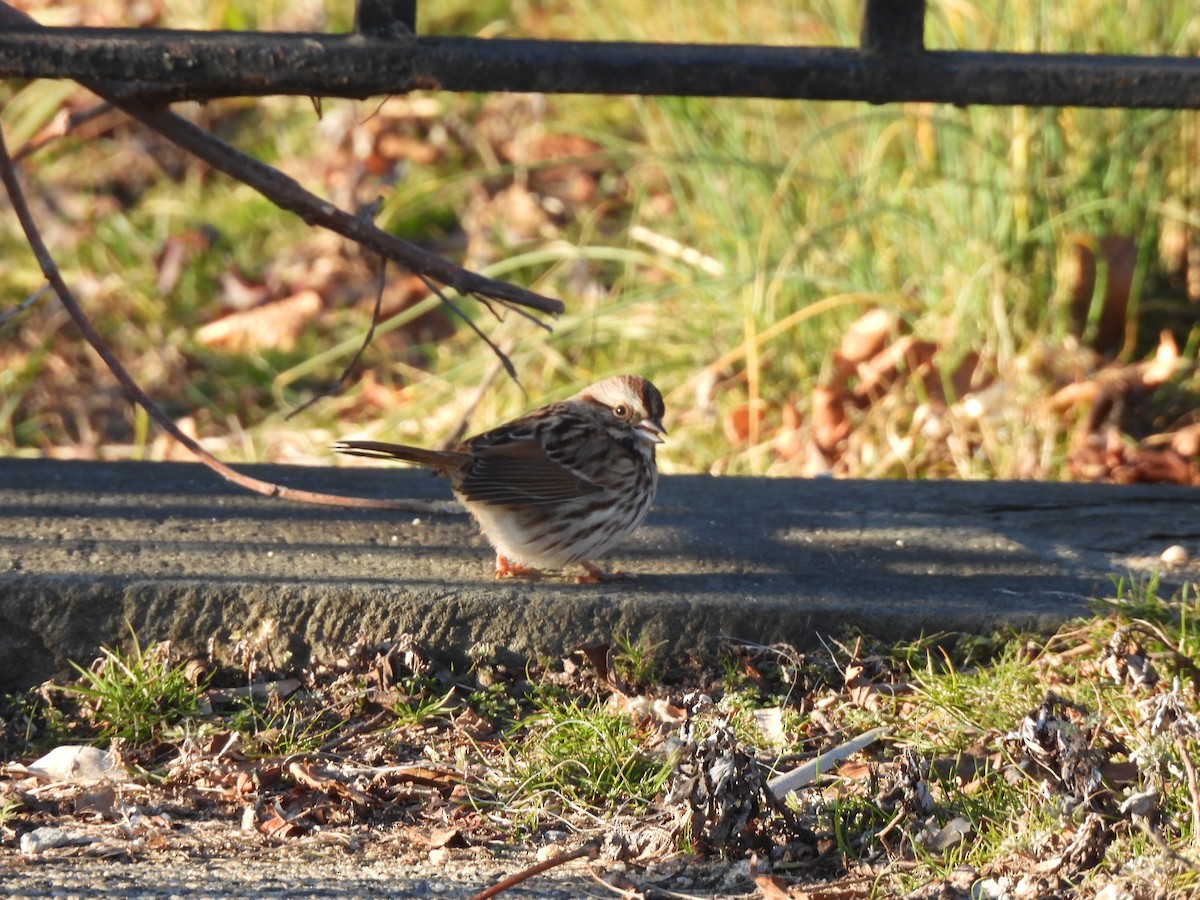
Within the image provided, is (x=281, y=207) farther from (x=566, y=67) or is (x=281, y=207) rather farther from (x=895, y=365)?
(x=895, y=365)

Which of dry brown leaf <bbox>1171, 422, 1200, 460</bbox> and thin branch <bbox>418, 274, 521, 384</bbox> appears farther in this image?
dry brown leaf <bbox>1171, 422, 1200, 460</bbox>

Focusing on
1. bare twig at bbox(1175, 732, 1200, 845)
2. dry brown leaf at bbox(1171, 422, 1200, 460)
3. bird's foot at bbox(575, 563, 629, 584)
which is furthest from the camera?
dry brown leaf at bbox(1171, 422, 1200, 460)

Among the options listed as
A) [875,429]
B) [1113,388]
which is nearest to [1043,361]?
[1113,388]

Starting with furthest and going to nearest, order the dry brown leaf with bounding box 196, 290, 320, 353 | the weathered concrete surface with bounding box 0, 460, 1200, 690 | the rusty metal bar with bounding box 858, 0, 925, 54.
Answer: the dry brown leaf with bounding box 196, 290, 320, 353
the weathered concrete surface with bounding box 0, 460, 1200, 690
the rusty metal bar with bounding box 858, 0, 925, 54

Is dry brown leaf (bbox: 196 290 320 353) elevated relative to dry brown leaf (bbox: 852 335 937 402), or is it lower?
lower

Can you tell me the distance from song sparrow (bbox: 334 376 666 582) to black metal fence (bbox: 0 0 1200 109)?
93 cm

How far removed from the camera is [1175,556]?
153 inches

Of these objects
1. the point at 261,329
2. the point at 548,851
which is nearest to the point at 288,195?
the point at 548,851

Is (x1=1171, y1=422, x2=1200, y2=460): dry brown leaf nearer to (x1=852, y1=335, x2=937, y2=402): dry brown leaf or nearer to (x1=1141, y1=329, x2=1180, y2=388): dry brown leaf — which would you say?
(x1=1141, y1=329, x2=1180, y2=388): dry brown leaf

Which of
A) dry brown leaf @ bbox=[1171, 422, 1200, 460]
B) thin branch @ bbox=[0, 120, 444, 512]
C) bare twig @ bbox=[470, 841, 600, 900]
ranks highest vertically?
thin branch @ bbox=[0, 120, 444, 512]

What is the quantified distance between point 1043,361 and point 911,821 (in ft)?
11.6

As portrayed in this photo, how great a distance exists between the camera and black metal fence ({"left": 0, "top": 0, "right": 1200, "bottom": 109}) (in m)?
3.12

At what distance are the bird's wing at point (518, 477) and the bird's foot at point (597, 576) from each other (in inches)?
10.7

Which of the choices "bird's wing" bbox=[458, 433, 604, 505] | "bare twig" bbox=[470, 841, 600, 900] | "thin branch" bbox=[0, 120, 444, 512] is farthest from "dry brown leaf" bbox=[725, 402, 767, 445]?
"bare twig" bbox=[470, 841, 600, 900]
